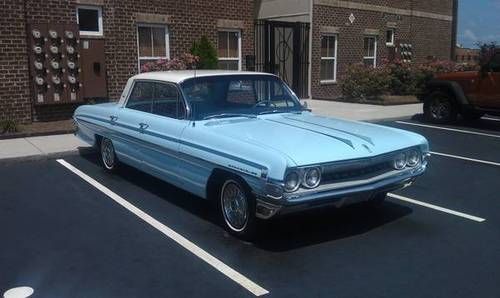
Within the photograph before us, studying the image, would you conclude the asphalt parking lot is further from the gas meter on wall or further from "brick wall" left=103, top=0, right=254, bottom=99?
"brick wall" left=103, top=0, right=254, bottom=99

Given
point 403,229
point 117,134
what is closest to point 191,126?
point 117,134

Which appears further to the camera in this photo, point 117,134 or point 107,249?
point 117,134

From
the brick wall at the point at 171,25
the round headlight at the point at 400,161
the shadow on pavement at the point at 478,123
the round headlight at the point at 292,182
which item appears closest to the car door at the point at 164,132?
the round headlight at the point at 292,182

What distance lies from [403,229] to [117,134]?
3746 mm

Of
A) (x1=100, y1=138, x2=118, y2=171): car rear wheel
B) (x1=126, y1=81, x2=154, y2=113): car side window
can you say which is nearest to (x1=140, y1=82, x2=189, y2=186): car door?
(x1=126, y1=81, x2=154, y2=113): car side window

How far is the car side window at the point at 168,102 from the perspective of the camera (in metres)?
5.78

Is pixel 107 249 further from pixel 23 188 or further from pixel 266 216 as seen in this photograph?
pixel 23 188

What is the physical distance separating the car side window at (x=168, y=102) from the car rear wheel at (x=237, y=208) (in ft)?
3.67

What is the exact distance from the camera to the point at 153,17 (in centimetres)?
1301

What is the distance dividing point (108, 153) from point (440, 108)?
27.9ft

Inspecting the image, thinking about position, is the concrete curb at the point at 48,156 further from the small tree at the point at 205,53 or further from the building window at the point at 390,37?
the building window at the point at 390,37

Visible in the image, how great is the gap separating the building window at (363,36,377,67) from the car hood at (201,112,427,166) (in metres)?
14.7

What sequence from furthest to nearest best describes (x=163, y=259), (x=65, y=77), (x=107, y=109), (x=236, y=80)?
(x=65, y=77), (x=107, y=109), (x=236, y=80), (x=163, y=259)

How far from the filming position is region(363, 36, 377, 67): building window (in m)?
19.9
